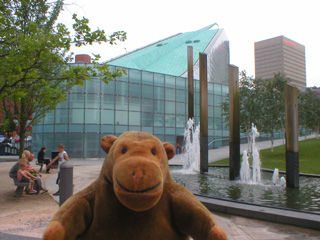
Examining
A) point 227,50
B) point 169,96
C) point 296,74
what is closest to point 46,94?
point 169,96

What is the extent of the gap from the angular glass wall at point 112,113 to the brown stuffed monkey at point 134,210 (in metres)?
23.4

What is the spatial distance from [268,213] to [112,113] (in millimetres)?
21770

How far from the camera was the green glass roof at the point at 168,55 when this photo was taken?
4213cm

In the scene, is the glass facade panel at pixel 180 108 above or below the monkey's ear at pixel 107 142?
above

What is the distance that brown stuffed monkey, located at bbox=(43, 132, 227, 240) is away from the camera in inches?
78.0

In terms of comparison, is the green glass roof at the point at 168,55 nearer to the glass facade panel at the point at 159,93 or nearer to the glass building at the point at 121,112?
the glass building at the point at 121,112

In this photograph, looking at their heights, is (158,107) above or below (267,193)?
above

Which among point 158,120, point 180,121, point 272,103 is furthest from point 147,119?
point 272,103

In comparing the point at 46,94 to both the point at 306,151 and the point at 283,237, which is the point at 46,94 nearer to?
the point at 283,237

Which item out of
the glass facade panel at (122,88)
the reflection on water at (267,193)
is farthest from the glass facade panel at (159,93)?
the reflection on water at (267,193)

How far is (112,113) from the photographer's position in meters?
26.0

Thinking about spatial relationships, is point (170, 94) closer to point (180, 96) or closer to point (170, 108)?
point (180, 96)

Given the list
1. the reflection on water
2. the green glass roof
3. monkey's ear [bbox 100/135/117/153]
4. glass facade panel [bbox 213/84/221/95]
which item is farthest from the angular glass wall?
monkey's ear [bbox 100/135/117/153]

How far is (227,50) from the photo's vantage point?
48.6 meters
